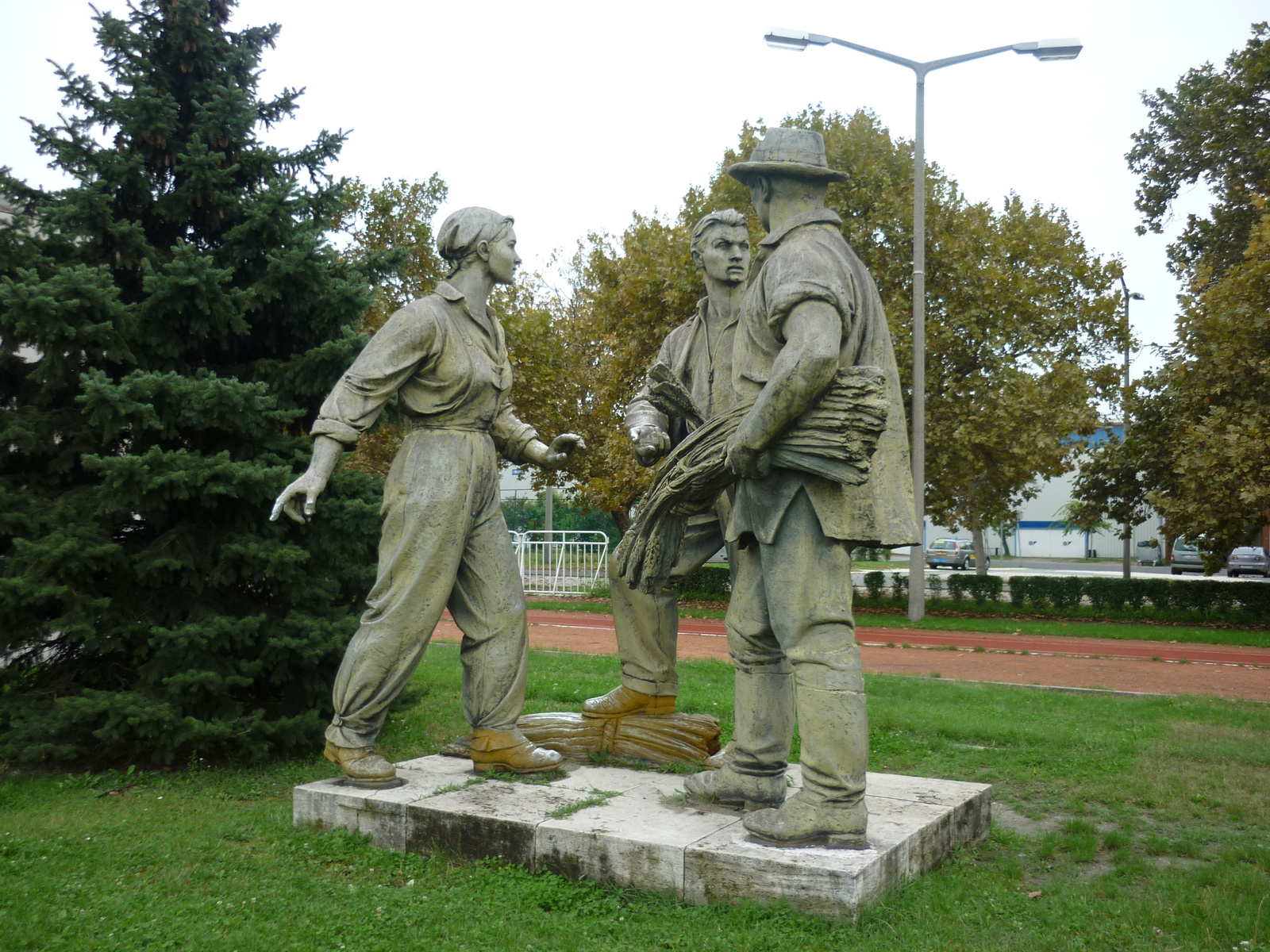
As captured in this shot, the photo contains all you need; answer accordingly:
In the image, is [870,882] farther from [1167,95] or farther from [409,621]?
[1167,95]

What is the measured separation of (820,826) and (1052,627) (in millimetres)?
15939

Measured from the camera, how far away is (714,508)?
4.88 m

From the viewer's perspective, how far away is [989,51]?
51.1 feet

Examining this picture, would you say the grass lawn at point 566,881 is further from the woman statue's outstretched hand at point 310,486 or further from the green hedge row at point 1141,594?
the green hedge row at point 1141,594

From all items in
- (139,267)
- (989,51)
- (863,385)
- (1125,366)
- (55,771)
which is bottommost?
(55,771)

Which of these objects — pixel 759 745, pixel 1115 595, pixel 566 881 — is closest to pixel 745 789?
pixel 759 745

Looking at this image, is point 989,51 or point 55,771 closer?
point 55,771

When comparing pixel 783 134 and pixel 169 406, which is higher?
pixel 783 134

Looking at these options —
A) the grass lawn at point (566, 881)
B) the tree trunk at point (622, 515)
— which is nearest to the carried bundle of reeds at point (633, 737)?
the grass lawn at point (566, 881)

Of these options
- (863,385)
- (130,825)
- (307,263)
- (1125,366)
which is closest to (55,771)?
(130,825)

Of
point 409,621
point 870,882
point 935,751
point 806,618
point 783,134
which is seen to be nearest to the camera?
point 870,882

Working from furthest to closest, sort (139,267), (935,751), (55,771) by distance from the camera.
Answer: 1. (935,751)
2. (139,267)
3. (55,771)

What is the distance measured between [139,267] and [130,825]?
3305 millimetres

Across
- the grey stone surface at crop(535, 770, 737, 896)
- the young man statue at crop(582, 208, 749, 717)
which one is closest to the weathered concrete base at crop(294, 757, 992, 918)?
the grey stone surface at crop(535, 770, 737, 896)
